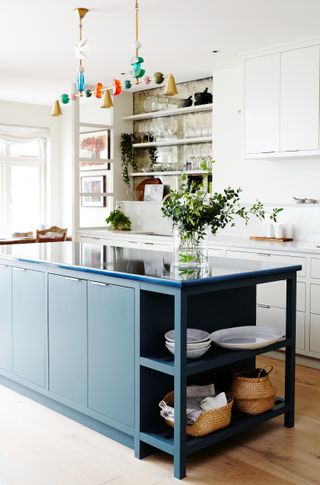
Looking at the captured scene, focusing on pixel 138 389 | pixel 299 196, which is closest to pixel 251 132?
pixel 299 196

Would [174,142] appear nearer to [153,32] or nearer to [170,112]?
[170,112]

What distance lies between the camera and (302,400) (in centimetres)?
396

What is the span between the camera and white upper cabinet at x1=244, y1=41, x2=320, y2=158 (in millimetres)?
5230

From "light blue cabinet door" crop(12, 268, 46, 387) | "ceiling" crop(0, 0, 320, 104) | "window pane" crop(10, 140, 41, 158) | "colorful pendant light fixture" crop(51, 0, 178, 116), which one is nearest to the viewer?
"light blue cabinet door" crop(12, 268, 46, 387)

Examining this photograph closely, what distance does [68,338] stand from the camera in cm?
354

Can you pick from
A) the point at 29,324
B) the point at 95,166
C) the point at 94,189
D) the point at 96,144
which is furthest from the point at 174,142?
the point at 29,324

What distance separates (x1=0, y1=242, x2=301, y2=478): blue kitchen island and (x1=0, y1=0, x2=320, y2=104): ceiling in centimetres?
189

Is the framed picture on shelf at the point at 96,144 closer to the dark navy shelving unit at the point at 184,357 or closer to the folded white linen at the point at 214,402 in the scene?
the dark navy shelving unit at the point at 184,357

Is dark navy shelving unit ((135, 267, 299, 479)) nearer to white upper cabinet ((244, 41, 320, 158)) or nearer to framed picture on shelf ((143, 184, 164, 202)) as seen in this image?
white upper cabinet ((244, 41, 320, 158))

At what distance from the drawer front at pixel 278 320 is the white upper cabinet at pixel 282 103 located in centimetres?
143

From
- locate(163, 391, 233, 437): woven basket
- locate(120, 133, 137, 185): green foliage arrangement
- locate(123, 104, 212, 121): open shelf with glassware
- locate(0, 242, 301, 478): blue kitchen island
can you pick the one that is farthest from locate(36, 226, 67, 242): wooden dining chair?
locate(163, 391, 233, 437): woven basket

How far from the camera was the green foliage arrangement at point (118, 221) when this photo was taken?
737 centimetres

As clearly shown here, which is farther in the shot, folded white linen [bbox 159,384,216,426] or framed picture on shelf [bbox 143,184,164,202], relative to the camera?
framed picture on shelf [bbox 143,184,164,202]

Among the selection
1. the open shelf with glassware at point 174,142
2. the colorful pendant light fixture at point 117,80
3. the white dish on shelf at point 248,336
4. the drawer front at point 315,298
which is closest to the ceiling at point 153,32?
the colorful pendant light fixture at point 117,80
